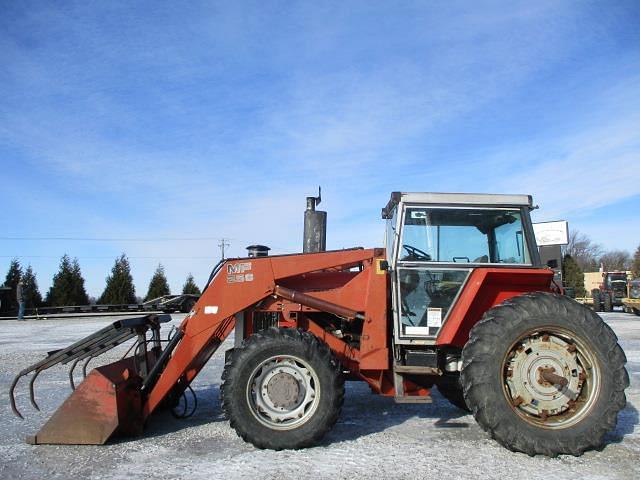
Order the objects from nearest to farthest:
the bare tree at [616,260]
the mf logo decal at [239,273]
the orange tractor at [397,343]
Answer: the orange tractor at [397,343] < the mf logo decal at [239,273] < the bare tree at [616,260]

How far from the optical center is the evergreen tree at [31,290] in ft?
97.1

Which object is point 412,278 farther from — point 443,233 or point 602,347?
point 602,347

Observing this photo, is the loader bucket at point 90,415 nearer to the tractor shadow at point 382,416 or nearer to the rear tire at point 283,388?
the rear tire at point 283,388

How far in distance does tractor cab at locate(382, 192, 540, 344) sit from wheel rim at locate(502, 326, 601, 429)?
28.0 inches

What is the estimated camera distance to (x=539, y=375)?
14.9 ft

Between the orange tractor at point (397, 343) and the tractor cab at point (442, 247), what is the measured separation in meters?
0.01

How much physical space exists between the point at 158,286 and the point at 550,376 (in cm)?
3264

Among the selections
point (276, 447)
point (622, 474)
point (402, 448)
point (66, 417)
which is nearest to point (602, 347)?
point (622, 474)

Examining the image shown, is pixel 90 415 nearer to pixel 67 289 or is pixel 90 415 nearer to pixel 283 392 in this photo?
pixel 283 392

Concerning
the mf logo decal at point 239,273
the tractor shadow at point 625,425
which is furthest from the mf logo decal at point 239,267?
the tractor shadow at point 625,425

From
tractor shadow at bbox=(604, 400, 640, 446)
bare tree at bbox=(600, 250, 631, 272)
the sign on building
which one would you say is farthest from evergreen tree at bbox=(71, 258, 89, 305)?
bare tree at bbox=(600, 250, 631, 272)

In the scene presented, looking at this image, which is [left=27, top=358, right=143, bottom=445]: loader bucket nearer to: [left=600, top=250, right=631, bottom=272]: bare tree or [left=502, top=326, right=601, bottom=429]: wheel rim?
[left=502, top=326, right=601, bottom=429]: wheel rim

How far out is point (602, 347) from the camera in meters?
4.47

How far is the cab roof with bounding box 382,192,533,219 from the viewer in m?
5.06
